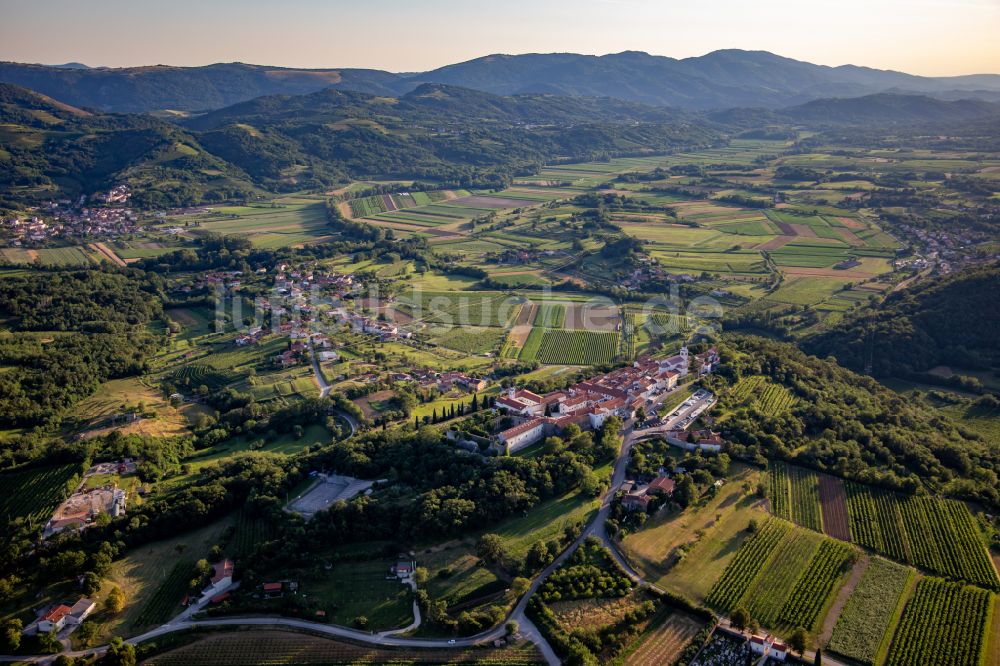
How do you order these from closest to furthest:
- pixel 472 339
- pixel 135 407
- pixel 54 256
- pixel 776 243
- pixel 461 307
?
pixel 135 407, pixel 472 339, pixel 461 307, pixel 54 256, pixel 776 243

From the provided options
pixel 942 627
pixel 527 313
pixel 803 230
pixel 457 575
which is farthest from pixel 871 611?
pixel 803 230

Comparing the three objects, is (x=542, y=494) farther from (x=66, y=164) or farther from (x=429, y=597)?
(x=66, y=164)

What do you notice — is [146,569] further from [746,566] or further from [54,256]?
[54,256]

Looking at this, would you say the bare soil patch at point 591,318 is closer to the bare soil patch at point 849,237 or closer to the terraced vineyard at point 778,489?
the terraced vineyard at point 778,489

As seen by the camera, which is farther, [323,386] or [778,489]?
[323,386]

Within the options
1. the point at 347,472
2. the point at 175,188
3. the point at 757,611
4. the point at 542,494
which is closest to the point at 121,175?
the point at 175,188
